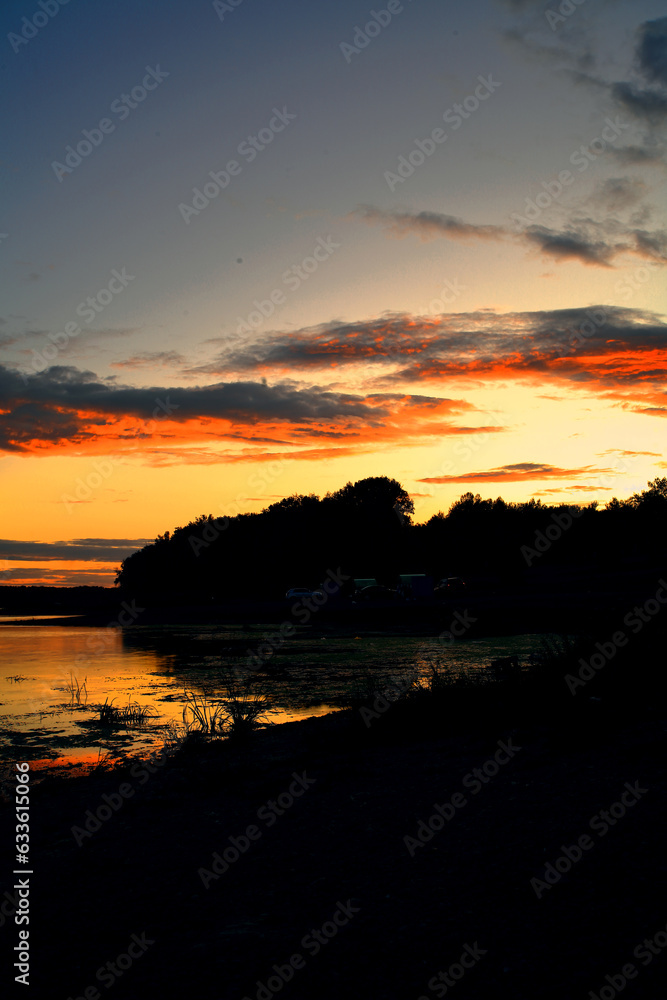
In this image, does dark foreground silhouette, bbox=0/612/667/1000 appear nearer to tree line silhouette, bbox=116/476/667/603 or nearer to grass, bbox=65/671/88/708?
grass, bbox=65/671/88/708

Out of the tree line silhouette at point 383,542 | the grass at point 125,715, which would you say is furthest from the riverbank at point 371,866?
the tree line silhouette at point 383,542

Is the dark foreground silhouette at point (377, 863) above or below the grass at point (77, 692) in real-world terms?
above

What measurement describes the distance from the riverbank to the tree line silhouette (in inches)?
3370

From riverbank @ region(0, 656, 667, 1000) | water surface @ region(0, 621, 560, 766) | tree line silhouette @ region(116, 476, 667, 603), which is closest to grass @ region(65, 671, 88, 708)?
water surface @ region(0, 621, 560, 766)

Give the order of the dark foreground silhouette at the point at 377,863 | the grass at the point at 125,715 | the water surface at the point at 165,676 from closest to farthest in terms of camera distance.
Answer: the dark foreground silhouette at the point at 377,863 → the water surface at the point at 165,676 → the grass at the point at 125,715

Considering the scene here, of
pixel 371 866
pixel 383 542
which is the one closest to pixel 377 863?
pixel 371 866

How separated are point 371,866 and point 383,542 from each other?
108237 mm

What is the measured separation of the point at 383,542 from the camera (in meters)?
114

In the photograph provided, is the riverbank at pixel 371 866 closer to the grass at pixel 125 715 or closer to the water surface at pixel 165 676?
the water surface at pixel 165 676

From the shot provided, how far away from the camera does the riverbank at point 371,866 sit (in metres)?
4.48

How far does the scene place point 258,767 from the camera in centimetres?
976

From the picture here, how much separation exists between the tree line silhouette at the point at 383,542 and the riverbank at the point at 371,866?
85588mm

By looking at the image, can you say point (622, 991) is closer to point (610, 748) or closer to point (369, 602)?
point (610, 748)

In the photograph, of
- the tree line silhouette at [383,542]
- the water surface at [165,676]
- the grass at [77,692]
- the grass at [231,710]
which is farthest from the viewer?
the tree line silhouette at [383,542]
